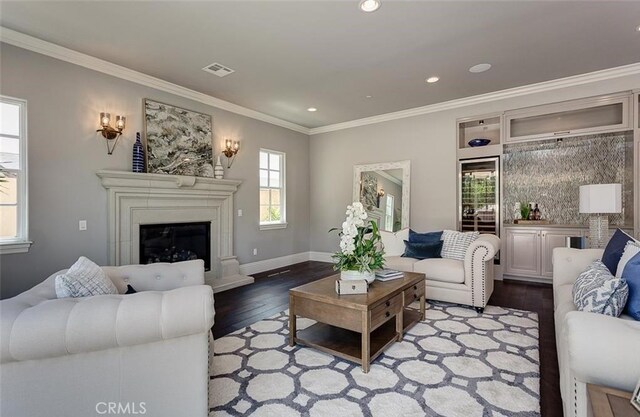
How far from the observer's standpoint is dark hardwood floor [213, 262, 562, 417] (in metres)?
2.14

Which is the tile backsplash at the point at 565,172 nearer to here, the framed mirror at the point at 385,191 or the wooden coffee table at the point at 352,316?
the framed mirror at the point at 385,191

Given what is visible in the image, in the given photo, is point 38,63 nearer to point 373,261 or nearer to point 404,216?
point 373,261

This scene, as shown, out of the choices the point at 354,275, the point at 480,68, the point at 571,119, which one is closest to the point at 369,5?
the point at 480,68

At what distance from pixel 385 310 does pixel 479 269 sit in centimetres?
157

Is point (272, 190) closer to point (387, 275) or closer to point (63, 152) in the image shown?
point (63, 152)

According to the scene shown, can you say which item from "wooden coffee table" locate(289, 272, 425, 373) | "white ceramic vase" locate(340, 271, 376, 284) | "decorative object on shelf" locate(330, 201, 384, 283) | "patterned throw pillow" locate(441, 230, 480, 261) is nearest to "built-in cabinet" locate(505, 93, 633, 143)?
"patterned throw pillow" locate(441, 230, 480, 261)

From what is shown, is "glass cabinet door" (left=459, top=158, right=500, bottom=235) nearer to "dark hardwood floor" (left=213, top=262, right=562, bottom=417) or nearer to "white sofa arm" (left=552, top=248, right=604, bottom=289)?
"dark hardwood floor" (left=213, top=262, right=562, bottom=417)

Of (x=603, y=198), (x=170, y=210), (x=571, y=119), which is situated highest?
(x=571, y=119)

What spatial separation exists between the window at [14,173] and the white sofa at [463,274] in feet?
13.3

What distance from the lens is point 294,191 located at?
664cm

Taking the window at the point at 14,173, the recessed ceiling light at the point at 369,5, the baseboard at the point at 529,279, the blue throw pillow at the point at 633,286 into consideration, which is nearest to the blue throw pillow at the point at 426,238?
the baseboard at the point at 529,279

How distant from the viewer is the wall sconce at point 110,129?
3.68 m

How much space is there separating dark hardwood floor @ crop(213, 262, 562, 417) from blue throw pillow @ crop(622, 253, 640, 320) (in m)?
0.74

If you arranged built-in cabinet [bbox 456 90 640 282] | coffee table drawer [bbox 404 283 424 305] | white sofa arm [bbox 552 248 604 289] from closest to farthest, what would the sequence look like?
white sofa arm [bbox 552 248 604 289]
coffee table drawer [bbox 404 283 424 305]
built-in cabinet [bbox 456 90 640 282]
